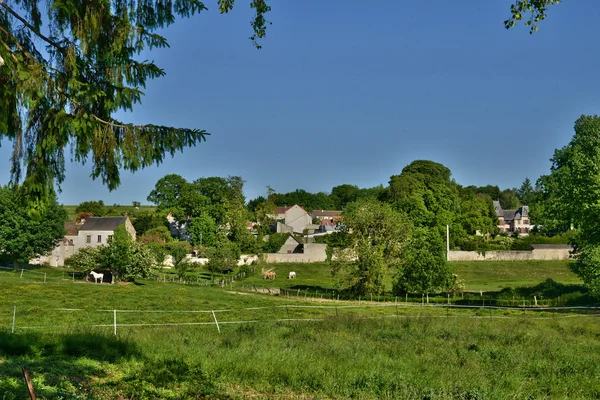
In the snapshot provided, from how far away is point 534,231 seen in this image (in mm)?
105500

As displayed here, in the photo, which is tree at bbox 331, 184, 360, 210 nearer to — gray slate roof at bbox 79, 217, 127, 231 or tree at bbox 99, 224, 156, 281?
gray slate roof at bbox 79, 217, 127, 231

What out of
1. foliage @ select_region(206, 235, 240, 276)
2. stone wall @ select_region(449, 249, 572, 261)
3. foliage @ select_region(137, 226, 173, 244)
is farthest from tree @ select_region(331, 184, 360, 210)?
foliage @ select_region(206, 235, 240, 276)

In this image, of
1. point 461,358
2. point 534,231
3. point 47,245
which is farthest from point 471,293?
point 534,231

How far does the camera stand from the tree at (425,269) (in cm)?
4603

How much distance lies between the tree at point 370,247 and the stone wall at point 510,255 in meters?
29.5

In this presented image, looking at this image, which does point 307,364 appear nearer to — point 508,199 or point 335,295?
point 335,295

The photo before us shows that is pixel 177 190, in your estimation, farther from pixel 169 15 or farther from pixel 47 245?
pixel 169 15

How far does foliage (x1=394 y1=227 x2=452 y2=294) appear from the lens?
46031 mm

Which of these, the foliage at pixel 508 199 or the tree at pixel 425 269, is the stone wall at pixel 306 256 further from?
the foliage at pixel 508 199

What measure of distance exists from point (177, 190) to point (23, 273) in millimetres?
46947

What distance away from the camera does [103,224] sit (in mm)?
78500

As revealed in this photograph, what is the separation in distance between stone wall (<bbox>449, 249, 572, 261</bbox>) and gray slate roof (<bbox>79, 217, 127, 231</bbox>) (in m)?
45.6

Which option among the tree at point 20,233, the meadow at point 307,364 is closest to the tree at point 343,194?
the tree at point 20,233

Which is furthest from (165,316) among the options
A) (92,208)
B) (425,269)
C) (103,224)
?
(92,208)
